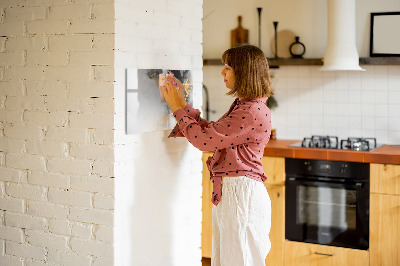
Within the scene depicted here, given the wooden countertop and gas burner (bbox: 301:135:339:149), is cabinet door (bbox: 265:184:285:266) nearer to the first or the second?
the wooden countertop

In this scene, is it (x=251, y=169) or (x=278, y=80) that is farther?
(x=278, y=80)

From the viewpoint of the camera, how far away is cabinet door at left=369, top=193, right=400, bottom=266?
3893 millimetres

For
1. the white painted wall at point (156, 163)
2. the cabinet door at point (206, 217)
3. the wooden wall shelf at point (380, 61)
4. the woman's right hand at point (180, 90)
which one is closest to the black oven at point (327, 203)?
the cabinet door at point (206, 217)

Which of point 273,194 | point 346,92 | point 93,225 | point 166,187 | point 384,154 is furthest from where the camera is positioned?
point 346,92

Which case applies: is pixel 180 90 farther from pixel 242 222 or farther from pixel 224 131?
pixel 242 222

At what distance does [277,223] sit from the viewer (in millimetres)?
4293

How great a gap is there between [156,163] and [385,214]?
71.6 inches

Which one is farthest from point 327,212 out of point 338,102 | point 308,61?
point 308,61

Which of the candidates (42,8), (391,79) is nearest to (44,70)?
(42,8)

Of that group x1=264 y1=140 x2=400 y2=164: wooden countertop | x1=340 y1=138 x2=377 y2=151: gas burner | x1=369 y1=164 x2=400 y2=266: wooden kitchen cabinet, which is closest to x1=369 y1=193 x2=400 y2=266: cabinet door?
x1=369 y1=164 x2=400 y2=266: wooden kitchen cabinet

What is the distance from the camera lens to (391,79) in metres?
4.51

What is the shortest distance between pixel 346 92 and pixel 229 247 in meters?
2.33

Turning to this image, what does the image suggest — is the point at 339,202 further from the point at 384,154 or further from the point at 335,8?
the point at 335,8

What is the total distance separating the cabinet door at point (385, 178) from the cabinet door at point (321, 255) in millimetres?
461
